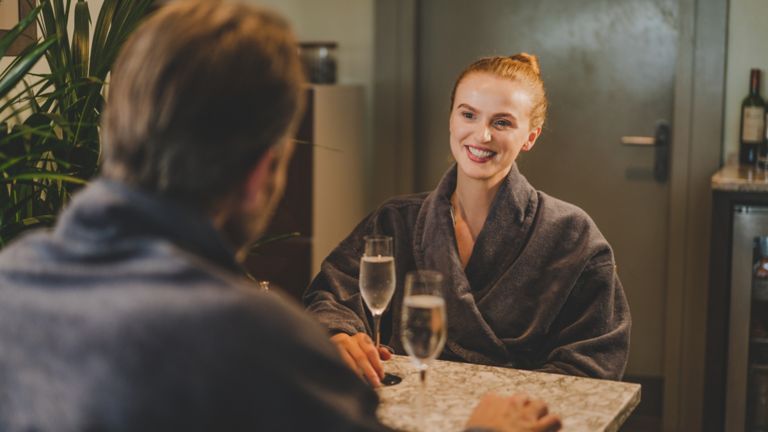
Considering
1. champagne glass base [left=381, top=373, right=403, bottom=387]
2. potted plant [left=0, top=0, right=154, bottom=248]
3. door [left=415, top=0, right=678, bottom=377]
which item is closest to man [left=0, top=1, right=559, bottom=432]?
champagne glass base [left=381, top=373, right=403, bottom=387]

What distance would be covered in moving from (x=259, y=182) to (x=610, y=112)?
9.74 feet

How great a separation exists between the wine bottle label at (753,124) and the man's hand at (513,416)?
2325mm

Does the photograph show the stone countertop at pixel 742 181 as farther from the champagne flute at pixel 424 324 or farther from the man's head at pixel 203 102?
the man's head at pixel 203 102

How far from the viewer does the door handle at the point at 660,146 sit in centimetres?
366

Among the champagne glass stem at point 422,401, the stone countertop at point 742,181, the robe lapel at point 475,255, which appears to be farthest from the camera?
the stone countertop at point 742,181

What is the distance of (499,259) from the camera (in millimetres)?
2031

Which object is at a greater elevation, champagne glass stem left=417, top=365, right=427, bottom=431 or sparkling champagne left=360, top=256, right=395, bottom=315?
sparkling champagne left=360, top=256, right=395, bottom=315

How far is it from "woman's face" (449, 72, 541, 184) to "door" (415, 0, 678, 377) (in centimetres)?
172

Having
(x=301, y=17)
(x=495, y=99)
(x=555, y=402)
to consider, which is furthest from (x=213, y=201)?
(x=301, y=17)

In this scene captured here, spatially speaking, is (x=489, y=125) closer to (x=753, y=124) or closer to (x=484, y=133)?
(x=484, y=133)

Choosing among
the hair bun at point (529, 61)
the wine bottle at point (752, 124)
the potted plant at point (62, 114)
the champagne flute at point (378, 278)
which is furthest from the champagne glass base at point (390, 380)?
the wine bottle at point (752, 124)

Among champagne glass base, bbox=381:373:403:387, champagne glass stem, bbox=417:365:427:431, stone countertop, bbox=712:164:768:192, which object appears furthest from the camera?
stone countertop, bbox=712:164:768:192

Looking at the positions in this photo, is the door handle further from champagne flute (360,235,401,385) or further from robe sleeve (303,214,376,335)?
champagne flute (360,235,401,385)

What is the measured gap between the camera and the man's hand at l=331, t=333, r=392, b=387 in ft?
5.31
